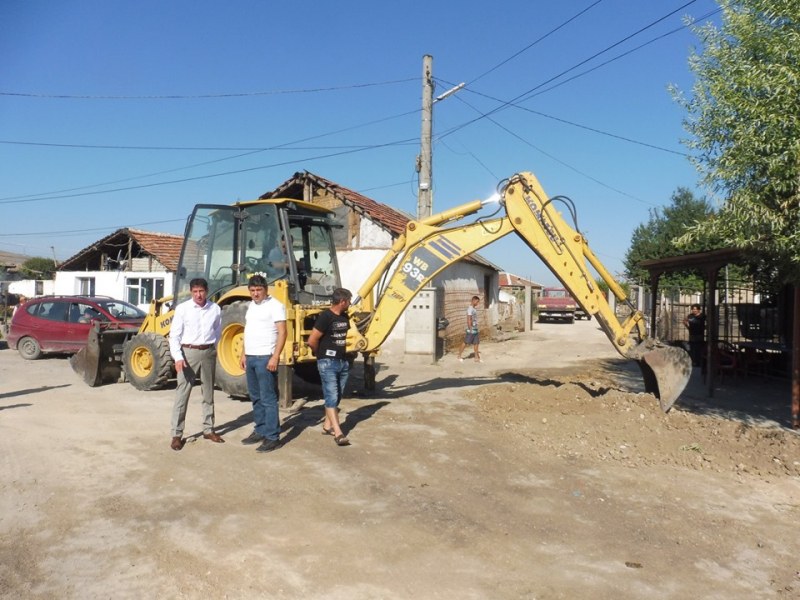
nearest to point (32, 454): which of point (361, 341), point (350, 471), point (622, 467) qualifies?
point (350, 471)

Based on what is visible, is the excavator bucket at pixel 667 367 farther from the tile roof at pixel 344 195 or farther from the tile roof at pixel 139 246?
the tile roof at pixel 139 246

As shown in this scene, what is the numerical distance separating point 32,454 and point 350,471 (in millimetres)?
3263

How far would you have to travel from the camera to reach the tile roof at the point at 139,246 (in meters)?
24.0

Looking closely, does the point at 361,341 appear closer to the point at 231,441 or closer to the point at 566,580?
the point at 231,441

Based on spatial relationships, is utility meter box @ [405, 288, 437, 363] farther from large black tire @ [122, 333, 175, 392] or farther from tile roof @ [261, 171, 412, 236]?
large black tire @ [122, 333, 175, 392]

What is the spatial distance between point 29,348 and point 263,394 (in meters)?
11.3

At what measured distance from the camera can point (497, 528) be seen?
4633 mm

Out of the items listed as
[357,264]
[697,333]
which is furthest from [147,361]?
[697,333]

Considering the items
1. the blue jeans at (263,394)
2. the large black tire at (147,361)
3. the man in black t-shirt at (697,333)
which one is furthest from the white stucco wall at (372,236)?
the blue jeans at (263,394)

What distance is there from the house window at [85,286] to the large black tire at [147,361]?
17574mm

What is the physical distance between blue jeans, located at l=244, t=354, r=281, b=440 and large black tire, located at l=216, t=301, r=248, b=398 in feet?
7.64

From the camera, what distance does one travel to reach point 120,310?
1544 cm

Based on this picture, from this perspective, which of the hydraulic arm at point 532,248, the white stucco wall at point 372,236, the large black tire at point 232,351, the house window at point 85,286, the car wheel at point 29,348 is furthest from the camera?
the house window at point 85,286

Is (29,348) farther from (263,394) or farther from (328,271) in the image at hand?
(263,394)
